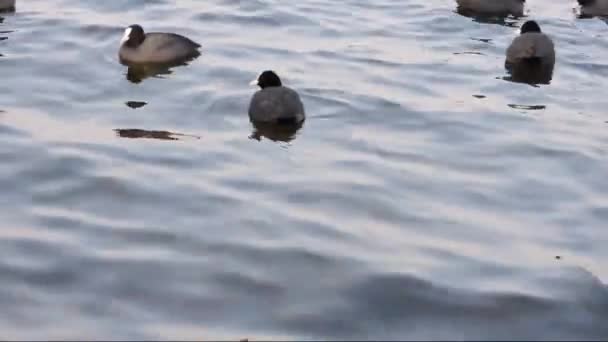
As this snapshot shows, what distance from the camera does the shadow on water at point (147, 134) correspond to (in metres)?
13.7

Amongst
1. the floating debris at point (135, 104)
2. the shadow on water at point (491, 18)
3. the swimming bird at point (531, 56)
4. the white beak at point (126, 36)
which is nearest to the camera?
the floating debris at point (135, 104)

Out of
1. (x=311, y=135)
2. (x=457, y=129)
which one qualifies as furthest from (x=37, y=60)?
(x=457, y=129)

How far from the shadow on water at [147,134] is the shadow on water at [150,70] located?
2718 mm

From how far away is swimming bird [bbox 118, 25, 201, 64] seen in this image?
17.3 meters

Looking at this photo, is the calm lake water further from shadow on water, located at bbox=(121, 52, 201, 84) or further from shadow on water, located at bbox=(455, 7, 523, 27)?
shadow on water, located at bbox=(455, 7, 523, 27)

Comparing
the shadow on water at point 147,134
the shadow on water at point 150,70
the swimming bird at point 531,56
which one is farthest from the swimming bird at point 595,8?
the shadow on water at point 147,134

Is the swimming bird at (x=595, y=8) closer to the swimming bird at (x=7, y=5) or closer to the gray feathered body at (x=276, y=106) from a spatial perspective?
the gray feathered body at (x=276, y=106)

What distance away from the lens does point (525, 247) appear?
1069 centimetres

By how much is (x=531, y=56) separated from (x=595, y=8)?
14.7 feet

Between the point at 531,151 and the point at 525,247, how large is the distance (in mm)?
3094

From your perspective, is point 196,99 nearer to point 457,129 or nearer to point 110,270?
point 457,129

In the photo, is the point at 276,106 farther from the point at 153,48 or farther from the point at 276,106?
the point at 153,48

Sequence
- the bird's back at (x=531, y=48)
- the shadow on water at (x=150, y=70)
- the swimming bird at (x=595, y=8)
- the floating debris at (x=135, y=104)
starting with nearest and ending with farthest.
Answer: the floating debris at (x=135, y=104), the shadow on water at (x=150, y=70), the bird's back at (x=531, y=48), the swimming bird at (x=595, y=8)

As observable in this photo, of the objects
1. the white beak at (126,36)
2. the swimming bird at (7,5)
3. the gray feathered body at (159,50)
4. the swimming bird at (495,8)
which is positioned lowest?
the gray feathered body at (159,50)
